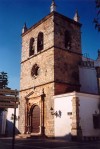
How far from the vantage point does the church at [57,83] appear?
18.7m

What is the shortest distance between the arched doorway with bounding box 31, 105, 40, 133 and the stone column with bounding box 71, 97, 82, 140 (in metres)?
5.41

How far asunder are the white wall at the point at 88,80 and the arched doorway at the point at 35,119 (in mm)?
5370

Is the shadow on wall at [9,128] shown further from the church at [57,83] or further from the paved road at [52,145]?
the paved road at [52,145]

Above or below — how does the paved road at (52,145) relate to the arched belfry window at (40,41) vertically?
below

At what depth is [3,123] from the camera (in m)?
27.5

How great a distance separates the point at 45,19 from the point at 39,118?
36.2 ft

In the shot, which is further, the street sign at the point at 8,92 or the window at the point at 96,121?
the window at the point at 96,121

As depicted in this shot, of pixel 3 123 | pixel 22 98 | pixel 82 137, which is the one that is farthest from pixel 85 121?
pixel 3 123

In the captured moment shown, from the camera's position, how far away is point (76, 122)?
1777cm

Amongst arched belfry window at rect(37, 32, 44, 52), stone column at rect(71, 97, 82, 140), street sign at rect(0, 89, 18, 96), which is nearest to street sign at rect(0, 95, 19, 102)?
street sign at rect(0, 89, 18, 96)

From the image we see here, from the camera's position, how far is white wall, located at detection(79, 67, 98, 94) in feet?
73.7

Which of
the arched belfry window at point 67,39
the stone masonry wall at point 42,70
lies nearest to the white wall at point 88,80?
the arched belfry window at point 67,39

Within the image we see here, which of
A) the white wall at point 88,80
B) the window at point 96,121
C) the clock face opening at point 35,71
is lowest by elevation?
the window at point 96,121

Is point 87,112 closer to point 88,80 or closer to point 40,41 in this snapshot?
point 88,80
